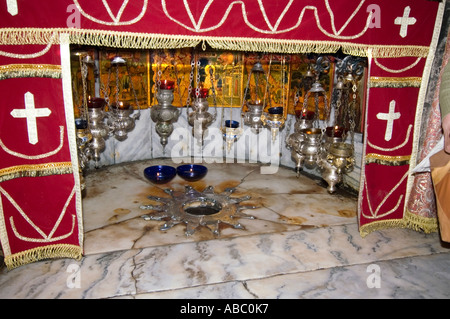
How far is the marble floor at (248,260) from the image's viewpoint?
2387 mm

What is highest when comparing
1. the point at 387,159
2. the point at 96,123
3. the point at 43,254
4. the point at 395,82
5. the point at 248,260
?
the point at 395,82

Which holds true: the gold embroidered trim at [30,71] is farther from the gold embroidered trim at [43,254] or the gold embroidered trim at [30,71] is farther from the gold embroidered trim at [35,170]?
the gold embroidered trim at [43,254]

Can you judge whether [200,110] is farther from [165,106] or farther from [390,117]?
[390,117]

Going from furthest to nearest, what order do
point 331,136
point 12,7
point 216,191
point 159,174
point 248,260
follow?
point 216,191 < point 159,174 < point 331,136 < point 248,260 < point 12,7

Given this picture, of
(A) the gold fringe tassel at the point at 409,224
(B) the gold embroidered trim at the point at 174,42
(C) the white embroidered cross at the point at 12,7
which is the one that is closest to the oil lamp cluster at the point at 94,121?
(B) the gold embroidered trim at the point at 174,42

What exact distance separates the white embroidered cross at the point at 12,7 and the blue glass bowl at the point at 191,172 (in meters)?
2.15

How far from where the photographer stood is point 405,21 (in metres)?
2.75

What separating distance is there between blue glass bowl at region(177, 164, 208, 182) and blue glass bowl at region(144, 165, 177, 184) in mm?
107

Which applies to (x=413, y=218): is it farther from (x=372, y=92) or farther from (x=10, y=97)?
(x=10, y=97)

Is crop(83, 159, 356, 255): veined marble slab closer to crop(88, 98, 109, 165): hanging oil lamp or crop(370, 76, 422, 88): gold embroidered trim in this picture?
crop(88, 98, 109, 165): hanging oil lamp

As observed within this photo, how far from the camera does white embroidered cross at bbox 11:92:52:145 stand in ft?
7.61

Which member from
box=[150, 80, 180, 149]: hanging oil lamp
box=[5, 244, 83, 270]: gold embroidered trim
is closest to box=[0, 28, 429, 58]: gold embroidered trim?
box=[5, 244, 83, 270]: gold embroidered trim

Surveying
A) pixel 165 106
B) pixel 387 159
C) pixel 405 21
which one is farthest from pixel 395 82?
pixel 165 106

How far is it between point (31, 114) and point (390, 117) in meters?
2.75
